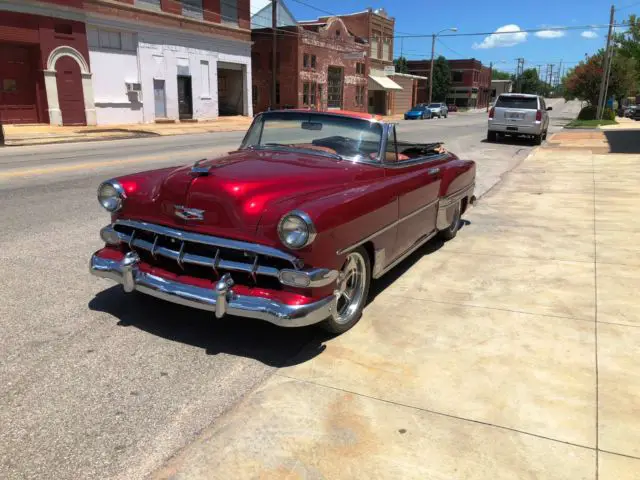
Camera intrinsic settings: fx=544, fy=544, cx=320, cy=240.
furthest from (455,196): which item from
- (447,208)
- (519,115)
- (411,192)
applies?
(519,115)

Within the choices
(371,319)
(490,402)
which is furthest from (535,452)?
(371,319)

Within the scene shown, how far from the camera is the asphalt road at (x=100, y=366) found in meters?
2.62

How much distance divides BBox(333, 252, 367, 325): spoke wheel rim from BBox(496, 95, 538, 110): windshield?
17965mm

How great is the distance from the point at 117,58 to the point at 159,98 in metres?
3.42

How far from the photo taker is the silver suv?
19609 millimetres

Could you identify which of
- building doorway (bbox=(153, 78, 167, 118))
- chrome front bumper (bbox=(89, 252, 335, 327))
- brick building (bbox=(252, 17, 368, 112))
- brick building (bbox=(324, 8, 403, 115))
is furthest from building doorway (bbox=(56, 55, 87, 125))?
brick building (bbox=(324, 8, 403, 115))

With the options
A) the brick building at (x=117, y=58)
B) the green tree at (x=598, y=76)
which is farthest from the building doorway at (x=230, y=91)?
the green tree at (x=598, y=76)

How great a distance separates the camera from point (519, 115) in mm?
19734

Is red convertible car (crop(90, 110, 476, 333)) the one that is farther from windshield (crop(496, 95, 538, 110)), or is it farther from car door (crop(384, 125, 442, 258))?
windshield (crop(496, 95, 538, 110))

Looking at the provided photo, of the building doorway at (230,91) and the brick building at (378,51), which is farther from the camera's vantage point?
the brick building at (378,51)

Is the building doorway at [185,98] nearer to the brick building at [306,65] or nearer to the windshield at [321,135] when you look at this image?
the brick building at [306,65]

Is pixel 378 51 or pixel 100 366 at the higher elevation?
pixel 378 51

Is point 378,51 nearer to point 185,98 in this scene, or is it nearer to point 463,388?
point 185,98

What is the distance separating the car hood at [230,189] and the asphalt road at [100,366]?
2.69 feet
